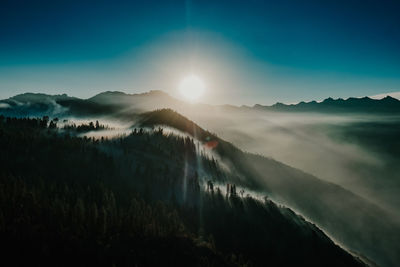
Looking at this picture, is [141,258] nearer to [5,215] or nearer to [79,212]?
[79,212]

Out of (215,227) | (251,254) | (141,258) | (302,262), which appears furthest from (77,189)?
(302,262)

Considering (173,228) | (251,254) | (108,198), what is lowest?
(251,254)

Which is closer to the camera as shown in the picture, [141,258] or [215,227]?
[141,258]

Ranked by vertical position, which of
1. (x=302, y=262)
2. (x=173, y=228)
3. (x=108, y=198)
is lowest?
(x=302, y=262)

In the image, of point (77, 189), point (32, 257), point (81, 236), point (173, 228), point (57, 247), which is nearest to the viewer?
point (32, 257)

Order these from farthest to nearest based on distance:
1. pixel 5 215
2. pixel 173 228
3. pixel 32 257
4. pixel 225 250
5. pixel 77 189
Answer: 1. pixel 77 189
2. pixel 225 250
3. pixel 173 228
4. pixel 5 215
5. pixel 32 257

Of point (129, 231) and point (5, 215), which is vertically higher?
point (5, 215)

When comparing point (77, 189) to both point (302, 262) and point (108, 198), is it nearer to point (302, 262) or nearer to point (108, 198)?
point (108, 198)

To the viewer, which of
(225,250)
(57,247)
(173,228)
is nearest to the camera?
(57,247)

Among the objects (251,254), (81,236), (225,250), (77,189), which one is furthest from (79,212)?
(251,254)
